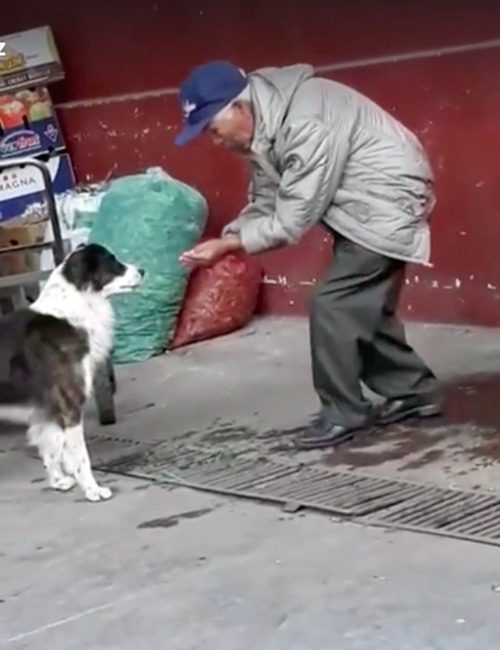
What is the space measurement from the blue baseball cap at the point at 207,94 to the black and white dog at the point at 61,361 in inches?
25.2

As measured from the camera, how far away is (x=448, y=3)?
717 cm

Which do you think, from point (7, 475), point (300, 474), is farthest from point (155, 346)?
point (300, 474)

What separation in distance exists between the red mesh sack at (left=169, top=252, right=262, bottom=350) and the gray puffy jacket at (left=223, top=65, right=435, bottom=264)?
238cm

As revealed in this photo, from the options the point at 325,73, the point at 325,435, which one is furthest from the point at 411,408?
the point at 325,73

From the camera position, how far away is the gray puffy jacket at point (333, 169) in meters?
5.28

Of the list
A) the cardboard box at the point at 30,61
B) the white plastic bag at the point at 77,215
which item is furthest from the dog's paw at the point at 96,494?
the cardboard box at the point at 30,61

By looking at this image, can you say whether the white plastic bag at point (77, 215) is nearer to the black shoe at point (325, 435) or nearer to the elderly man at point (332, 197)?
the elderly man at point (332, 197)

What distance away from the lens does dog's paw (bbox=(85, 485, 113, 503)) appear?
5141mm

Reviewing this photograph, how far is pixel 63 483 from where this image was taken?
534 centimetres

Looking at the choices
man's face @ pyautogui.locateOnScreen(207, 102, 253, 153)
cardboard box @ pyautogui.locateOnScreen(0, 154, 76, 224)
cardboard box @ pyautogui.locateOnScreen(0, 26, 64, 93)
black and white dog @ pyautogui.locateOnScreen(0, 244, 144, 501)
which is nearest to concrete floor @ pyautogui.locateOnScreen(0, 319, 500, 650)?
black and white dog @ pyautogui.locateOnScreen(0, 244, 144, 501)

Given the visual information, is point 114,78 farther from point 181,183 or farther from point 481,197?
point 481,197

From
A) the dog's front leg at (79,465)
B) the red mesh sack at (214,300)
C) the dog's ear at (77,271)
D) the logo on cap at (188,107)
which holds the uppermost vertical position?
the logo on cap at (188,107)

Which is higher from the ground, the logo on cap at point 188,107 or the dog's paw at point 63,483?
the logo on cap at point 188,107

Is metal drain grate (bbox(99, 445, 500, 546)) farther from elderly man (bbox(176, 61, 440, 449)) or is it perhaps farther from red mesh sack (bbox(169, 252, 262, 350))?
red mesh sack (bbox(169, 252, 262, 350))
